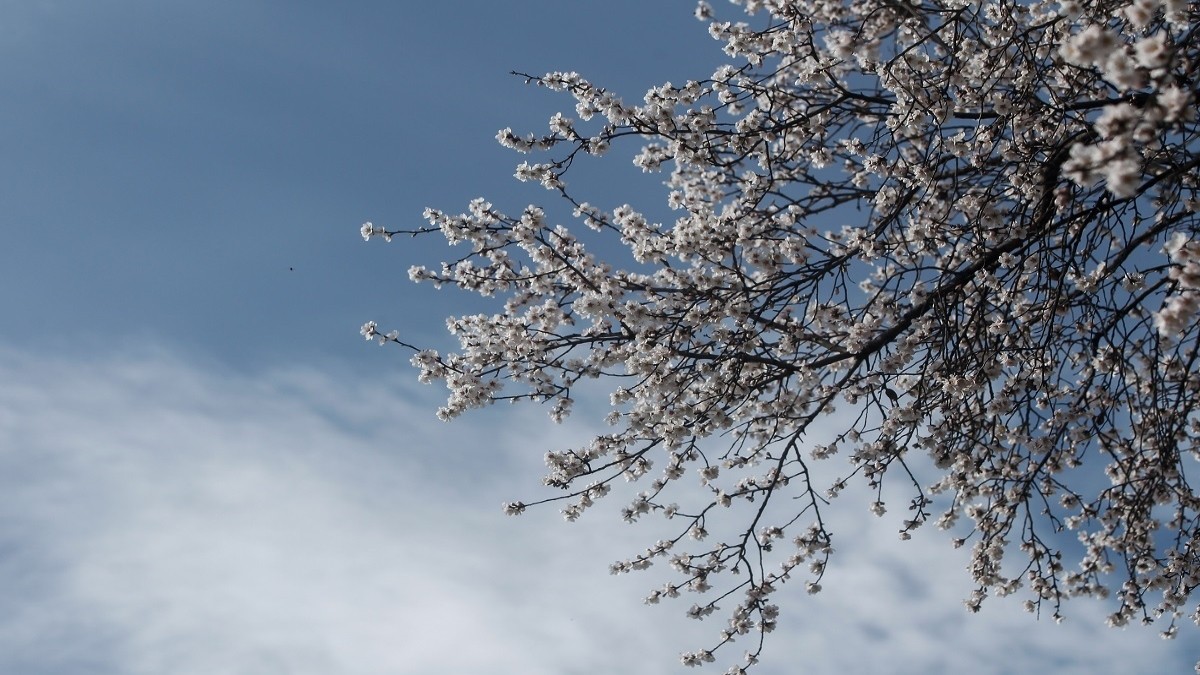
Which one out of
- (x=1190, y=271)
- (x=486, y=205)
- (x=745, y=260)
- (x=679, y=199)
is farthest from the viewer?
(x=679, y=199)

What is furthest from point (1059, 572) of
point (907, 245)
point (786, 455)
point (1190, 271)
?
point (1190, 271)

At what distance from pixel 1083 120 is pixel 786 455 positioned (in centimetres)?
303

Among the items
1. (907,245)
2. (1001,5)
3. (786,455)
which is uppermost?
(1001,5)

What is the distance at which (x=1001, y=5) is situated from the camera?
6.67 m

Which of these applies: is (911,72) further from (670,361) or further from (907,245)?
(670,361)

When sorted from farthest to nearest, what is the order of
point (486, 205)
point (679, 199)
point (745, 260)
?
point (679, 199) < point (486, 205) < point (745, 260)

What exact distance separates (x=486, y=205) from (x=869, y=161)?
9.85 ft

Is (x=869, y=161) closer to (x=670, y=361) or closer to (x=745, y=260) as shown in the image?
(x=745, y=260)

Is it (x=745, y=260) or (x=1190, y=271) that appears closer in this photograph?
(x=1190, y=271)

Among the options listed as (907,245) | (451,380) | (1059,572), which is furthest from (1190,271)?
(451,380)

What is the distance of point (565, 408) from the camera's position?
26.5 ft

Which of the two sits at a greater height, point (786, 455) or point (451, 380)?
point (451, 380)

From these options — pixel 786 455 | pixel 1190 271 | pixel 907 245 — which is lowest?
pixel 1190 271

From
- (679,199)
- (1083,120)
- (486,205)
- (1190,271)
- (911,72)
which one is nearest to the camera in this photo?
(1190,271)
